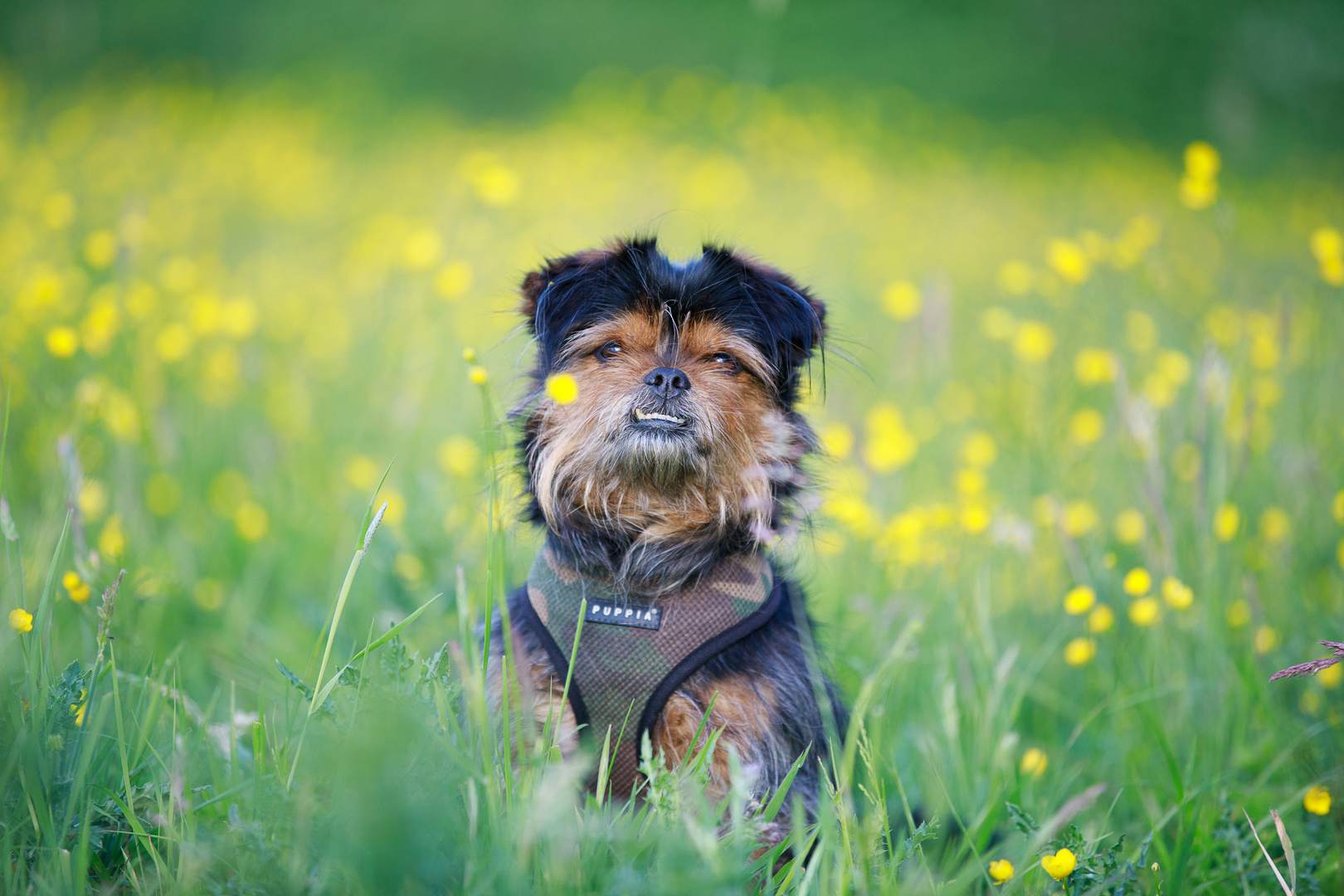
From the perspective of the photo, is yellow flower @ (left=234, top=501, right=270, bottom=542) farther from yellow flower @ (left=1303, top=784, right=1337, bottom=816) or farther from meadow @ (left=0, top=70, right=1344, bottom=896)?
yellow flower @ (left=1303, top=784, right=1337, bottom=816)

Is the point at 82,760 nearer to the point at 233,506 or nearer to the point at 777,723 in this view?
the point at 777,723

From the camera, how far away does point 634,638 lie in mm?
2258

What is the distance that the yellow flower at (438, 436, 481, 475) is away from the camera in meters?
3.91

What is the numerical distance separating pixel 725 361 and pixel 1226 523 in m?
2.36

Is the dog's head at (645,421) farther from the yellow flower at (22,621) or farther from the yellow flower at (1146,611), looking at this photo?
the yellow flower at (1146,611)

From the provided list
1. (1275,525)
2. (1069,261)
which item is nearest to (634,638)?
(1069,261)

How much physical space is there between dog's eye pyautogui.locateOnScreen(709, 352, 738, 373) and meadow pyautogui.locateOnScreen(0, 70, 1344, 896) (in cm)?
49

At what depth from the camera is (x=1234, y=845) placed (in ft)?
7.89

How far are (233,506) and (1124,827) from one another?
4121 millimetres

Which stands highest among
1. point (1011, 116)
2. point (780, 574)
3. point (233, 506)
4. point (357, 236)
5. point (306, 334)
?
point (1011, 116)

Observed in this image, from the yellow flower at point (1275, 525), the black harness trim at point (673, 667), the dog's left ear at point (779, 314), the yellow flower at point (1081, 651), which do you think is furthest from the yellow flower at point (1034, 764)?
the yellow flower at point (1275, 525)

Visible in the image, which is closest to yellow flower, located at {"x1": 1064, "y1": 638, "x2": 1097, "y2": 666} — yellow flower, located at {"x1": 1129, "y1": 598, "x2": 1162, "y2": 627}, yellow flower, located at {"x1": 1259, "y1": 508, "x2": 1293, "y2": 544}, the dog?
yellow flower, located at {"x1": 1129, "y1": 598, "x2": 1162, "y2": 627}

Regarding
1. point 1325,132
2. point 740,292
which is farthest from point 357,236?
point 1325,132

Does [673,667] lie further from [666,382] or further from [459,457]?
A: [459,457]
